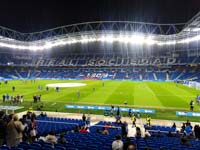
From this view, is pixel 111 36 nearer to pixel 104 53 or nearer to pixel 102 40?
pixel 102 40

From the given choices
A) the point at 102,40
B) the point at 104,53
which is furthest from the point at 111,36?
the point at 104,53

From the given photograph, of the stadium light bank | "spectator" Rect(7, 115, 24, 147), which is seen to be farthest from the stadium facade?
"spectator" Rect(7, 115, 24, 147)

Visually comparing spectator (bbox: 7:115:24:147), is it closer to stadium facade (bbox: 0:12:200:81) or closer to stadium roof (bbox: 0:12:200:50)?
stadium roof (bbox: 0:12:200:50)

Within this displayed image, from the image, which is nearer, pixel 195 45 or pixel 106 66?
pixel 195 45

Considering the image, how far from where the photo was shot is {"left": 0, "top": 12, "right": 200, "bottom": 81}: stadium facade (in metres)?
107

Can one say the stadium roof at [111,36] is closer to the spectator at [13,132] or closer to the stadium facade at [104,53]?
the stadium facade at [104,53]

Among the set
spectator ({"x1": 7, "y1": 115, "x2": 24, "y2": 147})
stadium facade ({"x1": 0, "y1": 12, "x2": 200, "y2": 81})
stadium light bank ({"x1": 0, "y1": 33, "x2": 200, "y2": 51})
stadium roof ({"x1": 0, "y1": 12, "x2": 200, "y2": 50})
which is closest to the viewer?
spectator ({"x1": 7, "y1": 115, "x2": 24, "y2": 147})

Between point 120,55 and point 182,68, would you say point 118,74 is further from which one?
point 182,68

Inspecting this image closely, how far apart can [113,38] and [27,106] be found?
8466 centimetres

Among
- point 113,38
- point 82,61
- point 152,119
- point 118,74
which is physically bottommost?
point 152,119

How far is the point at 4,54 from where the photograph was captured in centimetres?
12612

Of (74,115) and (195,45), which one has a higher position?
(195,45)

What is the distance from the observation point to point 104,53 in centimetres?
13062

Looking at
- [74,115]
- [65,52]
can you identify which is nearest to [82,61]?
[65,52]
